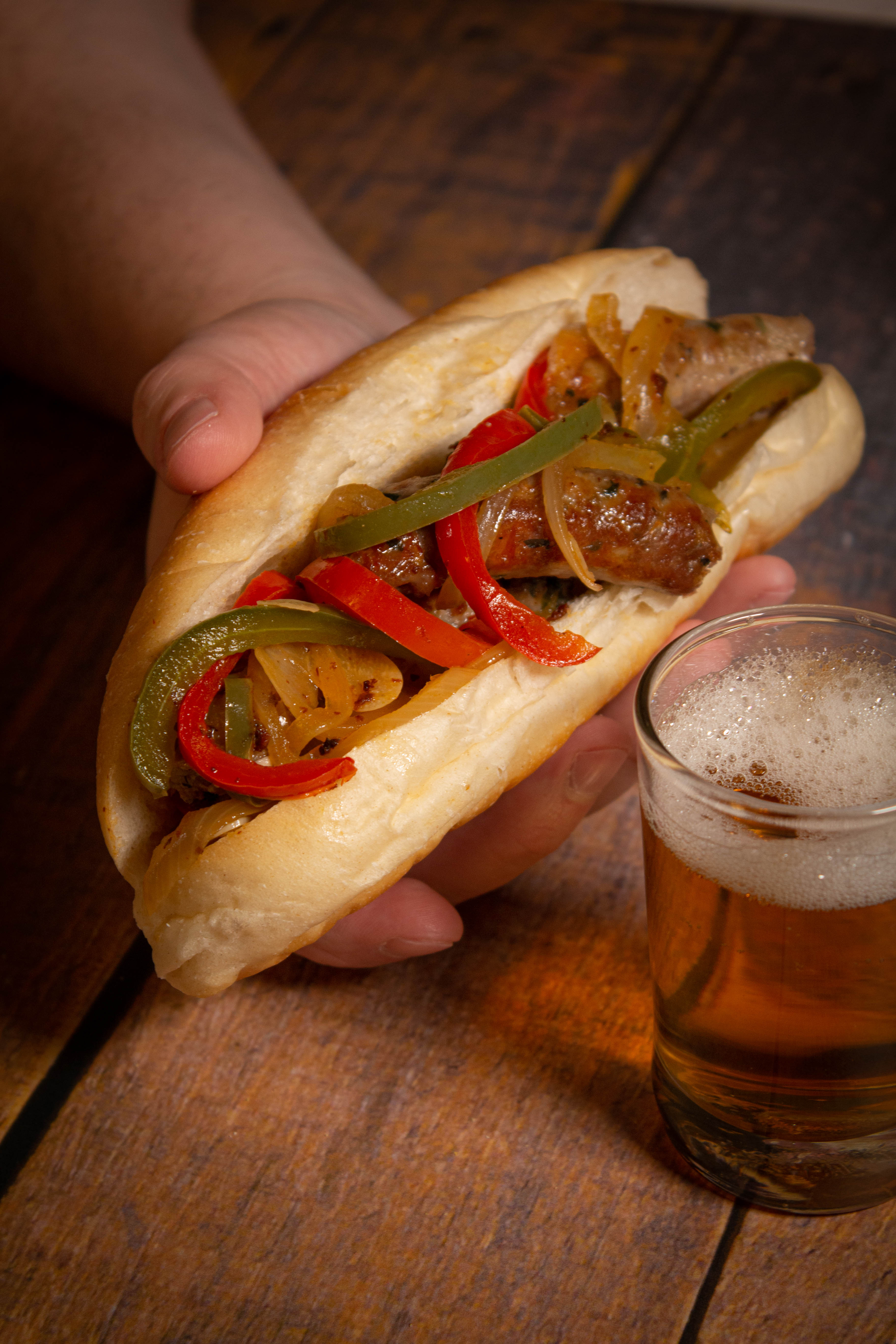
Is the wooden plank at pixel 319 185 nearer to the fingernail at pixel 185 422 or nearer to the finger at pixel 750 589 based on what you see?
the fingernail at pixel 185 422

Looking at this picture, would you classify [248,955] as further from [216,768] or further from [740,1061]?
[740,1061]

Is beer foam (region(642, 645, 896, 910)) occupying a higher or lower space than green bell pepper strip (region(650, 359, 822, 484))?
higher

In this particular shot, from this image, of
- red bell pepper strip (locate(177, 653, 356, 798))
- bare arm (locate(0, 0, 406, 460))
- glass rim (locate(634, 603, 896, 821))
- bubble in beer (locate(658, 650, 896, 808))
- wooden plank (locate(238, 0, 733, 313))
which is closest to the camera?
glass rim (locate(634, 603, 896, 821))

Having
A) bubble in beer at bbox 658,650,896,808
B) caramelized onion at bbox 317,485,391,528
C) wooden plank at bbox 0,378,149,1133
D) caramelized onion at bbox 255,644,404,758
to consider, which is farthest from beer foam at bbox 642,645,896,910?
wooden plank at bbox 0,378,149,1133

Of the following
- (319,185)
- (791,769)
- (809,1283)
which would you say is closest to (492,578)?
(791,769)

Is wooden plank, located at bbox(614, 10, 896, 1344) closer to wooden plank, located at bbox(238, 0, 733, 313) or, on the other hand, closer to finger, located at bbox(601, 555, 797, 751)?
wooden plank, located at bbox(238, 0, 733, 313)

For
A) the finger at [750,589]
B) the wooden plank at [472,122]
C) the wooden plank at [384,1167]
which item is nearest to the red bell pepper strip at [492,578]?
the finger at [750,589]

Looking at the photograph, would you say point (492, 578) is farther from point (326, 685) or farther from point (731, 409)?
point (731, 409)

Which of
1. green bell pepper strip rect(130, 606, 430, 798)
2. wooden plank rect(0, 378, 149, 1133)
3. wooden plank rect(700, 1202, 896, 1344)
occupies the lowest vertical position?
wooden plank rect(700, 1202, 896, 1344)
